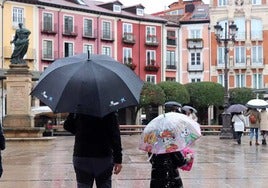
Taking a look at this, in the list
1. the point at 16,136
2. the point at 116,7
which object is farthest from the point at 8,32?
the point at 16,136

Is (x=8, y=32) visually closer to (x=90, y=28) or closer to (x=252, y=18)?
(x=90, y=28)

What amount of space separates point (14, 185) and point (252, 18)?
60.5m

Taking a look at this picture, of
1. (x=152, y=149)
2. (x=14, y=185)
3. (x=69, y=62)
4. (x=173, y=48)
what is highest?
(x=173, y=48)

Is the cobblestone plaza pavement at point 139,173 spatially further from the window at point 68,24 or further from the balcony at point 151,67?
the balcony at point 151,67

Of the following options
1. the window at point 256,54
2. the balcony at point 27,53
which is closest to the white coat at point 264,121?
the balcony at point 27,53

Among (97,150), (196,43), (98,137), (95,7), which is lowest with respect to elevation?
(97,150)

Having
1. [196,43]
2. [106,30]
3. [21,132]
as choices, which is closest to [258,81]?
[196,43]

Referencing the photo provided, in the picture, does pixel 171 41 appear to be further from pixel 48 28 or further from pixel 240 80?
pixel 48 28

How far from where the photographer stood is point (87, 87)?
6.62 m

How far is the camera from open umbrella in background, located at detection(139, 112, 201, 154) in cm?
706

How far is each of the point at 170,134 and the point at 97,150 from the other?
997 millimetres

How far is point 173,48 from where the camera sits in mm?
71812

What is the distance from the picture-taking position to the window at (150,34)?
68875mm

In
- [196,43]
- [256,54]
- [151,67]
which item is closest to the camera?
[151,67]
